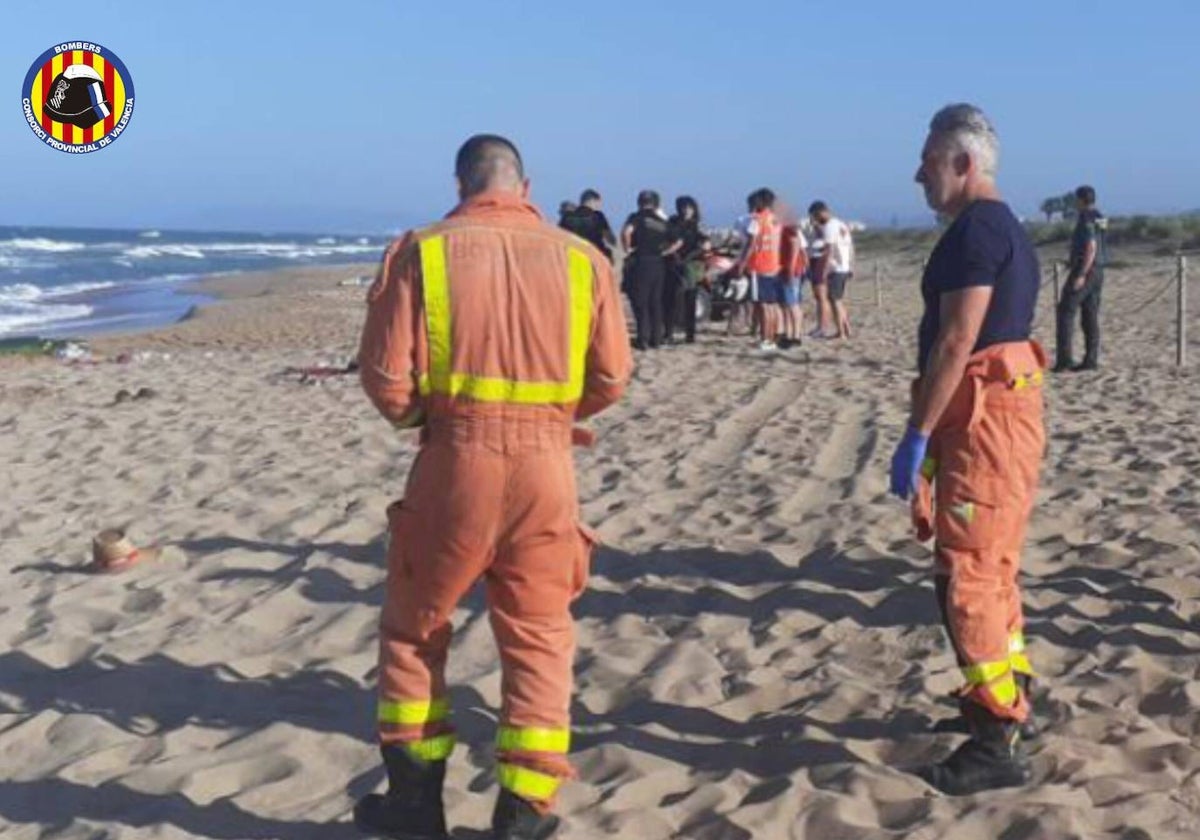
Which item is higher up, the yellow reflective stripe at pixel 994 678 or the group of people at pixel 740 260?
the group of people at pixel 740 260

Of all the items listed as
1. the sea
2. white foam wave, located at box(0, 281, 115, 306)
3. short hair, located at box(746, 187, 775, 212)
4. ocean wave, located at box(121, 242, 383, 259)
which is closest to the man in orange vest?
short hair, located at box(746, 187, 775, 212)

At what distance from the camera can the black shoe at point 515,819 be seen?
11.6ft

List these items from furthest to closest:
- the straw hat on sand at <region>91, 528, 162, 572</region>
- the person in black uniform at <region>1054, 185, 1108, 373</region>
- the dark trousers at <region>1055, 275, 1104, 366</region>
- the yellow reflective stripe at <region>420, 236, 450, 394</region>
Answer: the dark trousers at <region>1055, 275, 1104, 366</region> < the person in black uniform at <region>1054, 185, 1108, 373</region> < the straw hat on sand at <region>91, 528, 162, 572</region> < the yellow reflective stripe at <region>420, 236, 450, 394</region>

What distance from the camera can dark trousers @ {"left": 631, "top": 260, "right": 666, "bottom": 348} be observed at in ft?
46.1

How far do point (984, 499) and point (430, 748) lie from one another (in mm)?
1551

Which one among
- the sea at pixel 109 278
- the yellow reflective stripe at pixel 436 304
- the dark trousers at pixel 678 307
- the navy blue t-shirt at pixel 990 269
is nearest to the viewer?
the yellow reflective stripe at pixel 436 304

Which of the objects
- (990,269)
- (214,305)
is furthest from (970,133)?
(214,305)

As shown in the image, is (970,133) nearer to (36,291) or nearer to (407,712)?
(407,712)

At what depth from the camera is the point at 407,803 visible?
360 cm

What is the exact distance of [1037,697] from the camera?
4590 millimetres

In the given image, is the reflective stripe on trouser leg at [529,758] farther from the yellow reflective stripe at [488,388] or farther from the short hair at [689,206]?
the short hair at [689,206]

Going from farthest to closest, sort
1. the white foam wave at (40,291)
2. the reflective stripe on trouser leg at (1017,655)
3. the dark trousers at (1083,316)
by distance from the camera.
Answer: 1. the white foam wave at (40,291)
2. the dark trousers at (1083,316)
3. the reflective stripe on trouser leg at (1017,655)

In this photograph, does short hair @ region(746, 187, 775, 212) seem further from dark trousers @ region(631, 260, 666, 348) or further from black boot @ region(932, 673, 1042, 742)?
black boot @ region(932, 673, 1042, 742)

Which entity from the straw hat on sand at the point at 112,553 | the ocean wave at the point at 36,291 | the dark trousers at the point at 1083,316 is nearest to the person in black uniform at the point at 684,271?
the dark trousers at the point at 1083,316
